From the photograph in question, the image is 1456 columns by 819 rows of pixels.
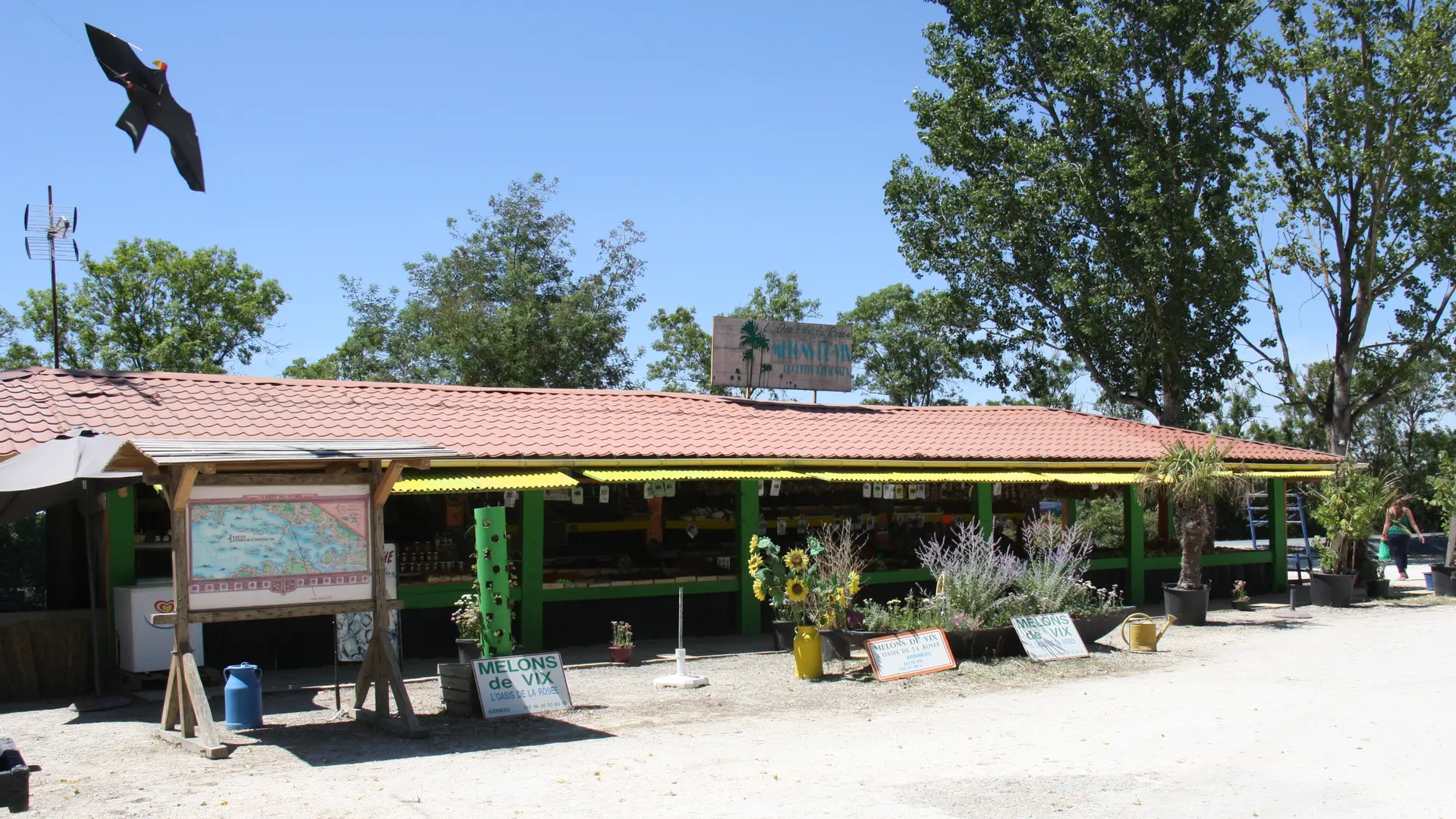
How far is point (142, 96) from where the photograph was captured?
446 inches

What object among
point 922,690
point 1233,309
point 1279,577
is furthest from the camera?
point 1233,309

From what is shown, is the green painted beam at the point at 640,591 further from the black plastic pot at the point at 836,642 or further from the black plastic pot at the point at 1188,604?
the black plastic pot at the point at 1188,604

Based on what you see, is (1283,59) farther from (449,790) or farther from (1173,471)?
(449,790)

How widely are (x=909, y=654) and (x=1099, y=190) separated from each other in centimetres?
1786

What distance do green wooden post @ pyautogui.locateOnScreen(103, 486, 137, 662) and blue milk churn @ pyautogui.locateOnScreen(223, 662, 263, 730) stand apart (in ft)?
9.77

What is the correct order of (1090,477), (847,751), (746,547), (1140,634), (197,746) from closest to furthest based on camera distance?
1. (197,746)
2. (847,751)
3. (1140,634)
4. (746,547)
5. (1090,477)

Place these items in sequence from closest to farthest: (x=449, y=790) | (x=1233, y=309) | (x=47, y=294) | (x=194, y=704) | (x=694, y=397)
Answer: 1. (x=449, y=790)
2. (x=194, y=704)
3. (x=694, y=397)
4. (x=1233, y=309)
5. (x=47, y=294)

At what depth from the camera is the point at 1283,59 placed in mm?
27375

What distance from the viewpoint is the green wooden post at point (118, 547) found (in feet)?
36.3

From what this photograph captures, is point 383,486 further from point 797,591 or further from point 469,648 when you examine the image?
point 797,591

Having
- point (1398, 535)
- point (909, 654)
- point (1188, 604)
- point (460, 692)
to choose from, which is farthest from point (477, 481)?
point (1398, 535)

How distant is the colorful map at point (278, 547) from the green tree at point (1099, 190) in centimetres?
2038

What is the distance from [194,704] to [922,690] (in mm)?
5966

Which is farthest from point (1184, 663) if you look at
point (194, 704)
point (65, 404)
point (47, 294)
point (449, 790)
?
point (47, 294)
